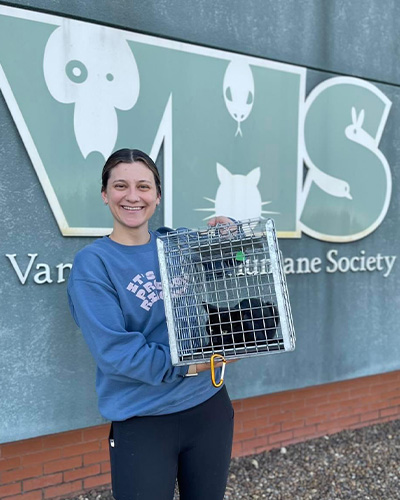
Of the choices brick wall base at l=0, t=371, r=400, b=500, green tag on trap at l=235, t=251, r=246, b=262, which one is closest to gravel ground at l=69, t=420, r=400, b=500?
brick wall base at l=0, t=371, r=400, b=500

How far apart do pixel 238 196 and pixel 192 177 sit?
0.38 m

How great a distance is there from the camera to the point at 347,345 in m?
4.00

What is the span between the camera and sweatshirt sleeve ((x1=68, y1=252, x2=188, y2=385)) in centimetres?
167

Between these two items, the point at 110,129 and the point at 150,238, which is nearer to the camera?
the point at 150,238

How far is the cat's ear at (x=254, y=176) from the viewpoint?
3.51 meters

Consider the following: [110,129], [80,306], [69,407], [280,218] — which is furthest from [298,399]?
[80,306]

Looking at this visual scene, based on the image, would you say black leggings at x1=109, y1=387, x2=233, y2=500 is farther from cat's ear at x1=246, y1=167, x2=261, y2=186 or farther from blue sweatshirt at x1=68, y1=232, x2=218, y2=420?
cat's ear at x1=246, y1=167, x2=261, y2=186

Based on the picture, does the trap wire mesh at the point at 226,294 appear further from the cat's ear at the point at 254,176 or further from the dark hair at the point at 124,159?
the cat's ear at the point at 254,176

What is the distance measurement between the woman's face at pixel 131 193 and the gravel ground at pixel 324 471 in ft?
7.63

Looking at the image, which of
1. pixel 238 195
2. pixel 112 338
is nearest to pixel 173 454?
pixel 112 338

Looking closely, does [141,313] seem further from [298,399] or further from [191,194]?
[298,399]

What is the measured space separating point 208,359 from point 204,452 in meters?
0.47

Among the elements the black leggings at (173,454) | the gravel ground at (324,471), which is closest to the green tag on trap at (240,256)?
the black leggings at (173,454)

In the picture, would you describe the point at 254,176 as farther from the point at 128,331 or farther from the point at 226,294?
the point at 128,331
